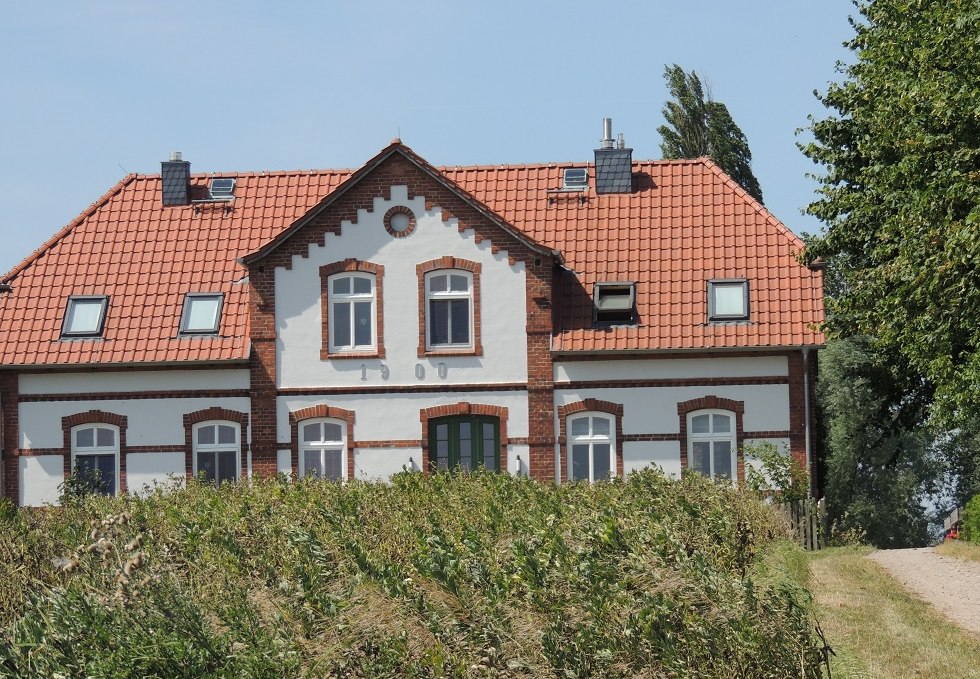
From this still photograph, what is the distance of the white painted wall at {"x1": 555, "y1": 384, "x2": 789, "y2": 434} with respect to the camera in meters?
27.4

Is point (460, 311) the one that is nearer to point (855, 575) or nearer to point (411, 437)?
point (411, 437)

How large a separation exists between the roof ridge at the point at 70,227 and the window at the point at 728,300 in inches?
495

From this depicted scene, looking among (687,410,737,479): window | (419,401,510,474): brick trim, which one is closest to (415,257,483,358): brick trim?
(419,401,510,474): brick trim

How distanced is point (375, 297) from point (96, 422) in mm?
5794

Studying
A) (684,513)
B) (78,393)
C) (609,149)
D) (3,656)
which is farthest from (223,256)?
(3,656)

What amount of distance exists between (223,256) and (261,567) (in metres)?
18.0

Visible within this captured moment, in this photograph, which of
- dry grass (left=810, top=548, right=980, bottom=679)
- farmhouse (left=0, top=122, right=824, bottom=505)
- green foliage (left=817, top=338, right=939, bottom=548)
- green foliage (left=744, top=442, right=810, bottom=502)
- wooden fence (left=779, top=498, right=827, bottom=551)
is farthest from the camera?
green foliage (left=817, top=338, right=939, bottom=548)

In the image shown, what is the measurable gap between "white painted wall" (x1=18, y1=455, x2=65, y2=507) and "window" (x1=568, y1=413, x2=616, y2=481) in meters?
9.60

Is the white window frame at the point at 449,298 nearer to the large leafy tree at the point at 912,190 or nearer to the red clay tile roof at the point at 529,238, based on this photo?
the red clay tile roof at the point at 529,238

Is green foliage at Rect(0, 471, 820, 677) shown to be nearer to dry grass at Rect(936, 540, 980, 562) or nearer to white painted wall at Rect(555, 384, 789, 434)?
dry grass at Rect(936, 540, 980, 562)

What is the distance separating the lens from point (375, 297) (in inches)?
1102

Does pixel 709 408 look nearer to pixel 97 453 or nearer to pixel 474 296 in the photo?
pixel 474 296

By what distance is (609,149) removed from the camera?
30531mm

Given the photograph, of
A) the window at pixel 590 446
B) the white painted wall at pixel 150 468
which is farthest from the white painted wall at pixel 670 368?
the white painted wall at pixel 150 468
